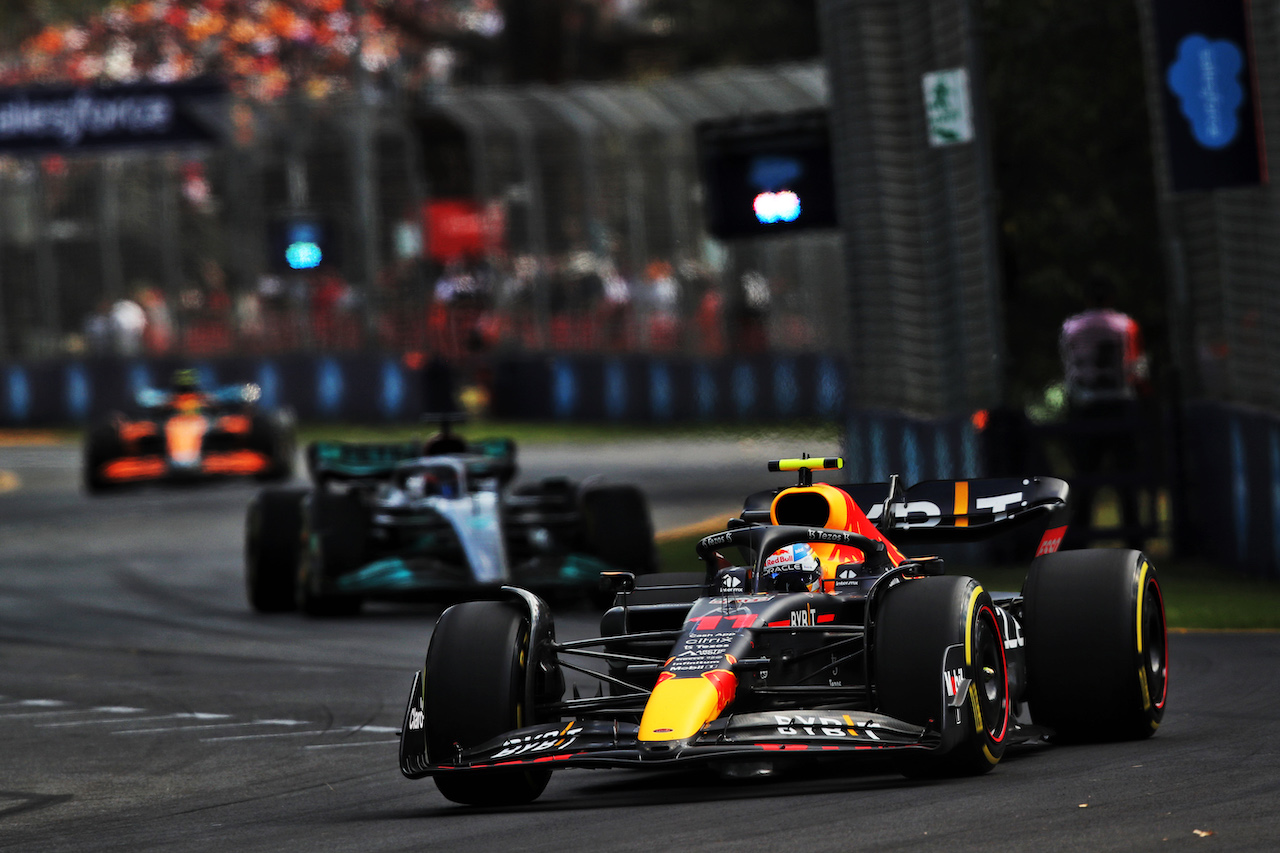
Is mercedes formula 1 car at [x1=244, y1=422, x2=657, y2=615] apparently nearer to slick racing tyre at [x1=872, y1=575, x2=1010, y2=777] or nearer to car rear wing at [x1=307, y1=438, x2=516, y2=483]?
car rear wing at [x1=307, y1=438, x2=516, y2=483]

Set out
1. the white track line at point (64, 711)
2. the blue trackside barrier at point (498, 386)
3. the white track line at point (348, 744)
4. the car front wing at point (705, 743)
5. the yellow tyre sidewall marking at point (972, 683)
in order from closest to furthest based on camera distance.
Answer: the car front wing at point (705, 743), the yellow tyre sidewall marking at point (972, 683), the white track line at point (348, 744), the white track line at point (64, 711), the blue trackside barrier at point (498, 386)

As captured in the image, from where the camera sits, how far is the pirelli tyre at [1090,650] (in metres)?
8.96

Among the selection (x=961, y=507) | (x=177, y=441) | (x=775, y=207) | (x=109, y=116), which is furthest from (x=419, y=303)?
(x=961, y=507)

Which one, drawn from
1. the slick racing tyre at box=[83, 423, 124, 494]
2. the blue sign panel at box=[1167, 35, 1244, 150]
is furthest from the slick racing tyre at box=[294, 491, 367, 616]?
the slick racing tyre at box=[83, 423, 124, 494]

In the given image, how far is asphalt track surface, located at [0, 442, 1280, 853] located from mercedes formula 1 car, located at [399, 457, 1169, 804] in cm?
14

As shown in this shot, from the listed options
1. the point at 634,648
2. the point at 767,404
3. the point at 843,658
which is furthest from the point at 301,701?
the point at 767,404

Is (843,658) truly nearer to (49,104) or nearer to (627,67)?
(49,104)

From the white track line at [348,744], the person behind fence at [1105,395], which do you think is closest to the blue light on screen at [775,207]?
the person behind fence at [1105,395]

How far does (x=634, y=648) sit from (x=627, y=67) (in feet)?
137

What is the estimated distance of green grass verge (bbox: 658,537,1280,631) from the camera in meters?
13.5

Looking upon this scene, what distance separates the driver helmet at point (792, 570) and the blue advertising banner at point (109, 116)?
30484mm

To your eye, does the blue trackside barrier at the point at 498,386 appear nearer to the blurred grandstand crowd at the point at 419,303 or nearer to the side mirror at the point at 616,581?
the blurred grandstand crowd at the point at 419,303

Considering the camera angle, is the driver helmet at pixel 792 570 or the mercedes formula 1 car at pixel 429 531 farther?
the mercedes formula 1 car at pixel 429 531

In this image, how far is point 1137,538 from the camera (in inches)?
684
